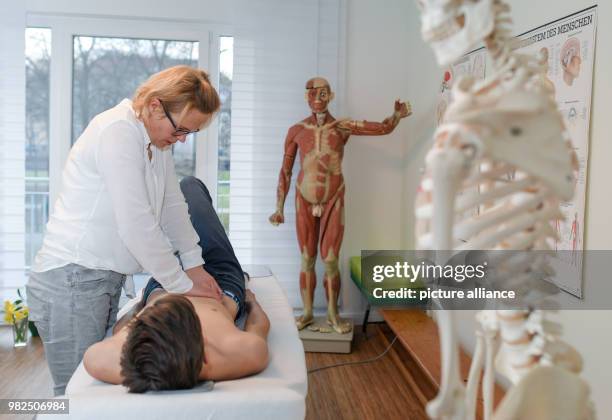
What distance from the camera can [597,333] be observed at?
6.66ft

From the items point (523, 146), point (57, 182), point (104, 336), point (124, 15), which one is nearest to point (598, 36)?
point (523, 146)

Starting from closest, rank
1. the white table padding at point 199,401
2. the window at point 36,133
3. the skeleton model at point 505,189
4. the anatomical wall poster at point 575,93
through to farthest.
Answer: the skeleton model at point 505,189 < the white table padding at point 199,401 < the anatomical wall poster at point 575,93 < the window at point 36,133

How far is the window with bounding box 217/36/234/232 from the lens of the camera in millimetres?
4234

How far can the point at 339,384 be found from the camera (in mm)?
3199

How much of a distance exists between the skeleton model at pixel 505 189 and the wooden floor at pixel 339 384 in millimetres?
1924

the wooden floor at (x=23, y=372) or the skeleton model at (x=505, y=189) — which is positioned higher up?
the skeleton model at (x=505, y=189)

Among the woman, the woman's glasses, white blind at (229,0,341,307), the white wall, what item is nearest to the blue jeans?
the woman

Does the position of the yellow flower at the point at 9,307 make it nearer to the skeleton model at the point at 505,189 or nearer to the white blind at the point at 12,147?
the white blind at the point at 12,147

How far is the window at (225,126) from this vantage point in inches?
167

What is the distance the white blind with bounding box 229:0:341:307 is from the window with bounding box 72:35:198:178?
458mm

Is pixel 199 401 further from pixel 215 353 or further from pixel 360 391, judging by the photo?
pixel 360 391

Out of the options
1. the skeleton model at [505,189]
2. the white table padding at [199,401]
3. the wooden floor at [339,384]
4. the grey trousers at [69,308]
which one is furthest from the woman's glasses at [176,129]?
the wooden floor at [339,384]

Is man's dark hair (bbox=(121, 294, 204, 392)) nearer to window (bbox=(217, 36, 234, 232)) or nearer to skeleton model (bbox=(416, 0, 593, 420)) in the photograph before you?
skeleton model (bbox=(416, 0, 593, 420))

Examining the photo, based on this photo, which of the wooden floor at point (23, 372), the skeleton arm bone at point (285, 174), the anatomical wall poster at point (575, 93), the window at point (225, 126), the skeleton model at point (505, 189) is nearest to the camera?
the skeleton model at point (505, 189)
